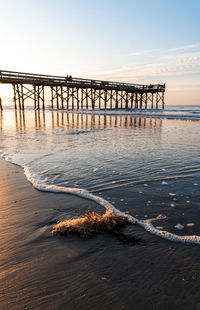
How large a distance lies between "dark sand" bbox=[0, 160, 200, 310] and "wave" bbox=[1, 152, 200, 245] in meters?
0.11

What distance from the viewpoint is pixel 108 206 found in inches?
135

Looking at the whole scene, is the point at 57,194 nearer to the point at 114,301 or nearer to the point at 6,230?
the point at 6,230

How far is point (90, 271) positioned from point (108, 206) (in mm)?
1440

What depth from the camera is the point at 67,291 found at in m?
1.83

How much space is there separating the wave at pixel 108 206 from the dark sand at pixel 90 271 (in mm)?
109

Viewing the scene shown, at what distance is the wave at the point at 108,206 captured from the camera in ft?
8.56

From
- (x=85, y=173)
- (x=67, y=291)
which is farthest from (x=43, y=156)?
(x=67, y=291)

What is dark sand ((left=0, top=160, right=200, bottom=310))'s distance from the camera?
173 cm

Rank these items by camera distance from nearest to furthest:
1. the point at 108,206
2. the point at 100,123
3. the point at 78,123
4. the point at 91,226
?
the point at 91,226, the point at 108,206, the point at 78,123, the point at 100,123

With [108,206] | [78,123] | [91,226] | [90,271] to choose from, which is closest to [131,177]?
[108,206]

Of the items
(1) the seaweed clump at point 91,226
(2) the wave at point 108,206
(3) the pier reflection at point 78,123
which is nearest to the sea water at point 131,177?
(2) the wave at point 108,206

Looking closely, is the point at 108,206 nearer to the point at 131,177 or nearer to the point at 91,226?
the point at 91,226

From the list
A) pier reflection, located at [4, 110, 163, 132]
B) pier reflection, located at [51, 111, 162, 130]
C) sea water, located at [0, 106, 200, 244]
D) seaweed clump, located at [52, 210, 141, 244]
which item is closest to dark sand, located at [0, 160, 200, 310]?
seaweed clump, located at [52, 210, 141, 244]

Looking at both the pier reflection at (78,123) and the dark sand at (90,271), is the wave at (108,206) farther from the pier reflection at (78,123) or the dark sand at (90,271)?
the pier reflection at (78,123)
